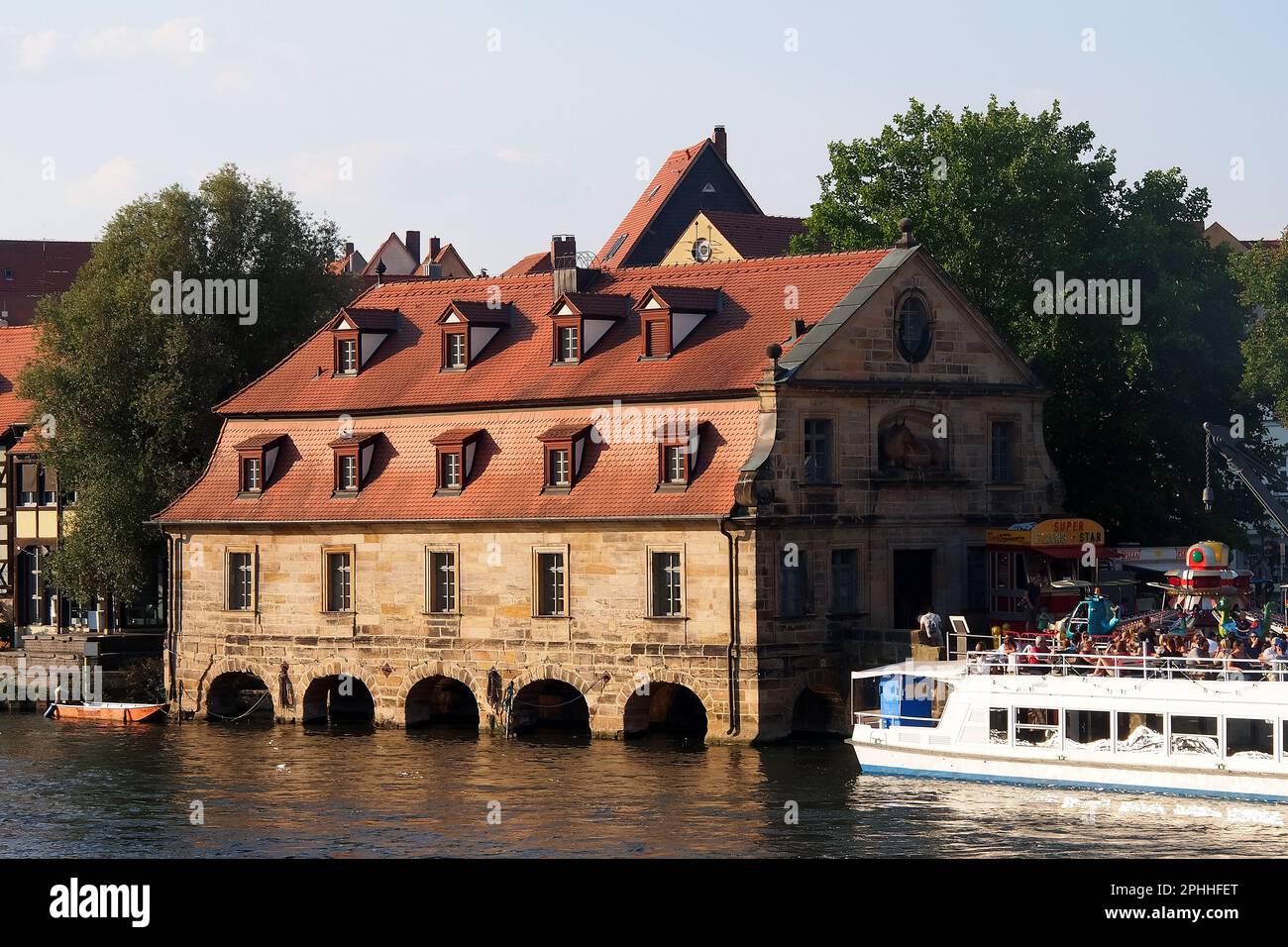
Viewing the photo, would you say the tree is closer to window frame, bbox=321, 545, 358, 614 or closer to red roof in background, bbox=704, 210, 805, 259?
window frame, bbox=321, 545, 358, 614

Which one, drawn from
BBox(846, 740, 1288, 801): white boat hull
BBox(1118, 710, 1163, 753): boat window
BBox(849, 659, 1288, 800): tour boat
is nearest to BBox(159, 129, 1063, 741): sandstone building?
BBox(849, 659, 1288, 800): tour boat

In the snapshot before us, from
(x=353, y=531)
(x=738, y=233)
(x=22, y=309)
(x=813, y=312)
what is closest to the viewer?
(x=813, y=312)

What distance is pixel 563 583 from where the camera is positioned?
62562mm

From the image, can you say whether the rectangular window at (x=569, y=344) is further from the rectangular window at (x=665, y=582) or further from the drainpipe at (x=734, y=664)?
the drainpipe at (x=734, y=664)

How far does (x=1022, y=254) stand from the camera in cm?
7544

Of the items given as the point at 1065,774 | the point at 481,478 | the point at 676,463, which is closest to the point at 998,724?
the point at 1065,774

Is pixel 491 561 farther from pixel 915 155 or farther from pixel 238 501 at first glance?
pixel 915 155

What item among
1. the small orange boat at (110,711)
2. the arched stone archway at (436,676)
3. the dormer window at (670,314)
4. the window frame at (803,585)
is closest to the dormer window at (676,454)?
the dormer window at (670,314)

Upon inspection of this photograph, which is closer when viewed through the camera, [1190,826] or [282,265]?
[1190,826]

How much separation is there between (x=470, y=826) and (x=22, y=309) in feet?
316

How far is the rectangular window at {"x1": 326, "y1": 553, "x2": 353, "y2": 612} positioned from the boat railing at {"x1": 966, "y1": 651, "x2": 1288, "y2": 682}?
19.2 m

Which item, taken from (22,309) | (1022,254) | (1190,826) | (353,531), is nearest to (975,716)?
(1190,826)

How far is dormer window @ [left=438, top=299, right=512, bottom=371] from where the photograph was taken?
67.7 m

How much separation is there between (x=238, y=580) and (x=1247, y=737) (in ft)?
103
